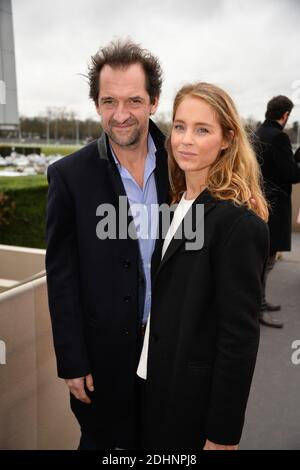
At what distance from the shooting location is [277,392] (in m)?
2.89

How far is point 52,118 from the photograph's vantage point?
5588cm

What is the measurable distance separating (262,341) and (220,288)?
104 inches

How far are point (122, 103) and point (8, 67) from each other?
1922 centimetres

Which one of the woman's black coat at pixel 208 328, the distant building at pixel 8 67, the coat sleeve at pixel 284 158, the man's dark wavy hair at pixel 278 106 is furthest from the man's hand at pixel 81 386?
the distant building at pixel 8 67

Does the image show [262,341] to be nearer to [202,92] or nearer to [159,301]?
[159,301]

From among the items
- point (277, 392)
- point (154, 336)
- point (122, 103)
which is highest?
point (122, 103)

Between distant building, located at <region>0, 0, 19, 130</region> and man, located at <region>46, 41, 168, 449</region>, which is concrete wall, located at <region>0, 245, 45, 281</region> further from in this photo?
distant building, located at <region>0, 0, 19, 130</region>

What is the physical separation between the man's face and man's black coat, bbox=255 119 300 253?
7.05ft

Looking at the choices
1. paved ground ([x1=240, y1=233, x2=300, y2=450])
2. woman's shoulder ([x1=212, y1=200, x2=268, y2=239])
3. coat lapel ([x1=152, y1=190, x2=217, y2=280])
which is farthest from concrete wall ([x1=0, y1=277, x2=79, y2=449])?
paved ground ([x1=240, y1=233, x2=300, y2=450])

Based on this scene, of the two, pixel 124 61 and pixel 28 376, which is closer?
pixel 124 61

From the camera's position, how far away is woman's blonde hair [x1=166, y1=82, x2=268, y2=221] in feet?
4.05

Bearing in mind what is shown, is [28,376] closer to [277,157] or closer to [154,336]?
[154,336]

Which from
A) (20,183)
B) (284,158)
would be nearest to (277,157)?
(284,158)
